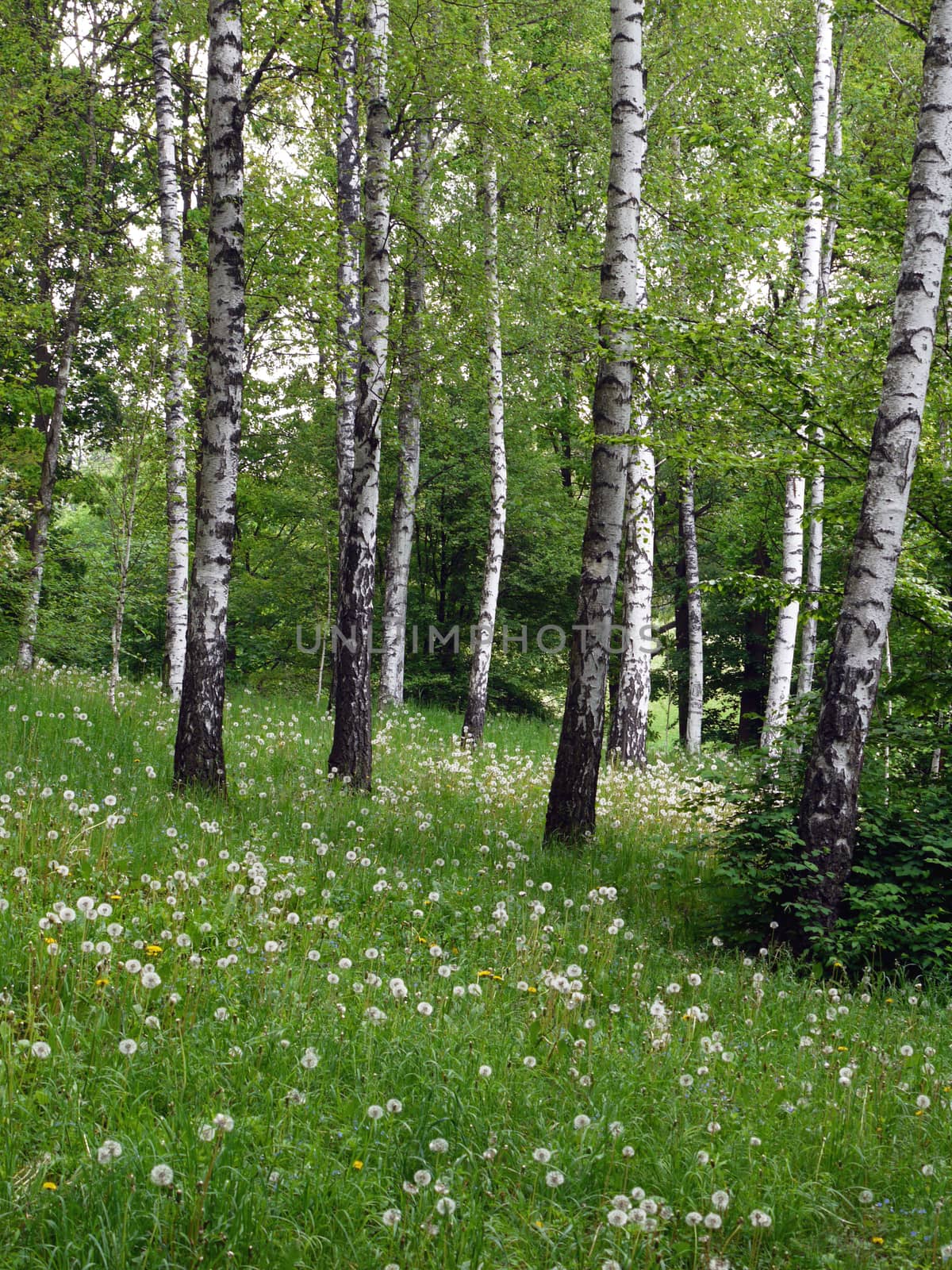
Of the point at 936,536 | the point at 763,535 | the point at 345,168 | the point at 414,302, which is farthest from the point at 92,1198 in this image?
the point at 763,535

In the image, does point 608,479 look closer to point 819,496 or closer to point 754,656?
point 819,496

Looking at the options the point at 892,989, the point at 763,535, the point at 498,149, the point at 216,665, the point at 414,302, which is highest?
the point at 498,149

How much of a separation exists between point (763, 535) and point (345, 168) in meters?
13.6

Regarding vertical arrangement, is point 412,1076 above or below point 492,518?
below

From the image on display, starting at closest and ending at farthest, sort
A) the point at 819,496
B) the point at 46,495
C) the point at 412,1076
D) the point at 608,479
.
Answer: the point at 412,1076
the point at 608,479
the point at 46,495
the point at 819,496

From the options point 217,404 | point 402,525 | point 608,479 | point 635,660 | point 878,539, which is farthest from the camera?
point 402,525

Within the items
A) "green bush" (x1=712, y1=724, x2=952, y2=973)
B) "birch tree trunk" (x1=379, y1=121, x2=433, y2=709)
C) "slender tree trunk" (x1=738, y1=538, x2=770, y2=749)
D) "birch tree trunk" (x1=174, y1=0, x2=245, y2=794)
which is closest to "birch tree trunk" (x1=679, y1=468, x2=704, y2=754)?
"slender tree trunk" (x1=738, y1=538, x2=770, y2=749)

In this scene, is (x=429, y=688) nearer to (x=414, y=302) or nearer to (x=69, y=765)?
(x=414, y=302)

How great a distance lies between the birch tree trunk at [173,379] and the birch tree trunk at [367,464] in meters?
5.00

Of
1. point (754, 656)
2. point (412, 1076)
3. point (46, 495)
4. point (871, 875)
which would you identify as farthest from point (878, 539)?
point (754, 656)

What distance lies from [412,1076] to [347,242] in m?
9.59

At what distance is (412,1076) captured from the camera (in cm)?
377

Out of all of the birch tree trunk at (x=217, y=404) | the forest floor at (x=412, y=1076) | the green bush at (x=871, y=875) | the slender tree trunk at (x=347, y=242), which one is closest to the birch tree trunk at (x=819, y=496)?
the green bush at (x=871, y=875)

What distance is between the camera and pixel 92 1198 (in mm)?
2824
